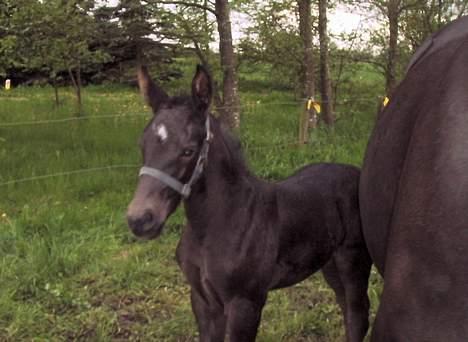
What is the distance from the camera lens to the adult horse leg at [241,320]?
2551 millimetres

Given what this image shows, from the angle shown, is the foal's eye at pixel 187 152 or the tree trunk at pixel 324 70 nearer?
the foal's eye at pixel 187 152

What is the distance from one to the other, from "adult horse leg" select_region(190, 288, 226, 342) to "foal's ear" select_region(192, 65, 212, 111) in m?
0.88

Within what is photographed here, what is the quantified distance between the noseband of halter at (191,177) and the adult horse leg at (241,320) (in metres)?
0.54

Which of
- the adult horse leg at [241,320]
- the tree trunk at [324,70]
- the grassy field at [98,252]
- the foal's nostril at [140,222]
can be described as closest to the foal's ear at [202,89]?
the foal's nostril at [140,222]

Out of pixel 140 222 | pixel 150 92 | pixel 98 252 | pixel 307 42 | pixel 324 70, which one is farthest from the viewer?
pixel 324 70

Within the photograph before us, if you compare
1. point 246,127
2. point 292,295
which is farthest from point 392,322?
point 246,127

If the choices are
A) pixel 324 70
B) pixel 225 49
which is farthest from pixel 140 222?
pixel 324 70

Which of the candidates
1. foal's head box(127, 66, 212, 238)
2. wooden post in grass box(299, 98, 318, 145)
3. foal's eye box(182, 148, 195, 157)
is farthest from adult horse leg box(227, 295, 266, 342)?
wooden post in grass box(299, 98, 318, 145)

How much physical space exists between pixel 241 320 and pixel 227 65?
206 inches

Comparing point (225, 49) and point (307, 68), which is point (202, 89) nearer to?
point (225, 49)

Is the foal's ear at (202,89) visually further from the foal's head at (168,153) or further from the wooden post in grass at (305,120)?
the wooden post in grass at (305,120)

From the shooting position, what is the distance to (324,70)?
30.1ft

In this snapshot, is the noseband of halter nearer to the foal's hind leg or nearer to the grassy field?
the foal's hind leg

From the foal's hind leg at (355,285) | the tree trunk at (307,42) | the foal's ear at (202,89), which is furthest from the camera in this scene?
the tree trunk at (307,42)
